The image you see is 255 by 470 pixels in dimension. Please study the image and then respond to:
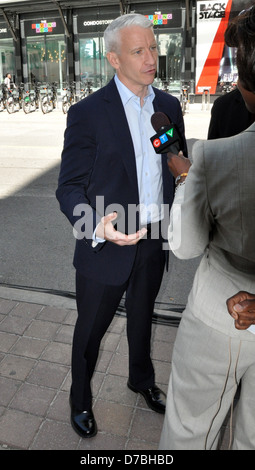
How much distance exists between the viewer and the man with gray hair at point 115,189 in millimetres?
2297

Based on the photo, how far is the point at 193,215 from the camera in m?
1.55

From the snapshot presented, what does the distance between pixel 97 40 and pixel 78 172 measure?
2256cm

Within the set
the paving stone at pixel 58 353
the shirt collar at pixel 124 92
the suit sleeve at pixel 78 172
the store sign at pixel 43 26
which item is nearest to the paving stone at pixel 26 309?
the paving stone at pixel 58 353

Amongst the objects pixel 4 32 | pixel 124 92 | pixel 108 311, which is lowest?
pixel 108 311

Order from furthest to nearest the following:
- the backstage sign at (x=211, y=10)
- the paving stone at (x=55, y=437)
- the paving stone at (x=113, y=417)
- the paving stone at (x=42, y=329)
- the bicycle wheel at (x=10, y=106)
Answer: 1. the bicycle wheel at (x=10, y=106)
2. the backstage sign at (x=211, y=10)
3. the paving stone at (x=42, y=329)
4. the paving stone at (x=113, y=417)
5. the paving stone at (x=55, y=437)

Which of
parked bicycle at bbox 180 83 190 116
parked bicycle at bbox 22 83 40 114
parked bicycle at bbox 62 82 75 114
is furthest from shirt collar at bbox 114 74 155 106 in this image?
parked bicycle at bbox 22 83 40 114

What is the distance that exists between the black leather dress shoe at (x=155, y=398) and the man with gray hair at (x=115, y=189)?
40cm

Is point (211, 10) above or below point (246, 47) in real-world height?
above

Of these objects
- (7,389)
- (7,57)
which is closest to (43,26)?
(7,57)

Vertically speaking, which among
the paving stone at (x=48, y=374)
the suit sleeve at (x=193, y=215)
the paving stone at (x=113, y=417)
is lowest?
the paving stone at (x=113, y=417)

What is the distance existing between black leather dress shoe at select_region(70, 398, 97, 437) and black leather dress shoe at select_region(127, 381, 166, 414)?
15.6 inches

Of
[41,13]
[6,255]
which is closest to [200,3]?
[41,13]

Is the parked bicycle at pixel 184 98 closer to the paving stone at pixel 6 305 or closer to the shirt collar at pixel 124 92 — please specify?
the paving stone at pixel 6 305

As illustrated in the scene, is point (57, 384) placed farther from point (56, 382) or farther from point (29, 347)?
point (29, 347)
